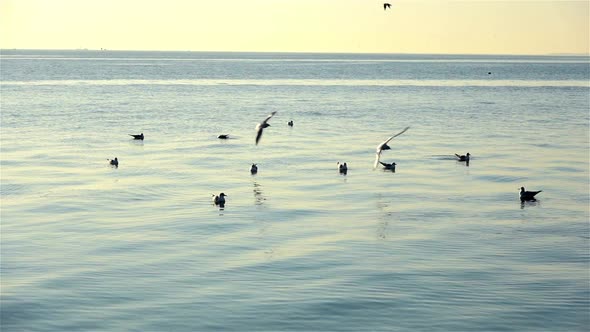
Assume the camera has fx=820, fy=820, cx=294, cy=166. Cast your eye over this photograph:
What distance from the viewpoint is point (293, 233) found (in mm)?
24734

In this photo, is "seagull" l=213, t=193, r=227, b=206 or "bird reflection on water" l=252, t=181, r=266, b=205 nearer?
"seagull" l=213, t=193, r=227, b=206

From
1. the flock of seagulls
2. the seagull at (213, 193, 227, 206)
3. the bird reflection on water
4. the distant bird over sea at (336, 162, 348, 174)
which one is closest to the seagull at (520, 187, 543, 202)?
the flock of seagulls

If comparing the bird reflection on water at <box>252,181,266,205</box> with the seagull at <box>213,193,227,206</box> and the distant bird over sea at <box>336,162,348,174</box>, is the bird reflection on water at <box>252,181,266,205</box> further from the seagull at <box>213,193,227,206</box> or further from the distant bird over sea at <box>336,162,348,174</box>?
the distant bird over sea at <box>336,162,348,174</box>

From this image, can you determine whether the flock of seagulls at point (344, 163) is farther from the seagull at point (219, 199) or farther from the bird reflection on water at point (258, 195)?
the bird reflection on water at point (258, 195)

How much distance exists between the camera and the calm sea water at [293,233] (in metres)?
17.8

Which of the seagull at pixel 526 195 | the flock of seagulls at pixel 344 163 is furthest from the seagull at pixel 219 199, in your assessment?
the seagull at pixel 526 195

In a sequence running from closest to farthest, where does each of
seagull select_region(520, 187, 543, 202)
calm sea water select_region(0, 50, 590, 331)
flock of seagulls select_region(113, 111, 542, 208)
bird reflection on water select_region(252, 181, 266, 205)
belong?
calm sea water select_region(0, 50, 590, 331), flock of seagulls select_region(113, 111, 542, 208), seagull select_region(520, 187, 543, 202), bird reflection on water select_region(252, 181, 266, 205)

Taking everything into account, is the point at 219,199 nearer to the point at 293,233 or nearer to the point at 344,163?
the point at 293,233

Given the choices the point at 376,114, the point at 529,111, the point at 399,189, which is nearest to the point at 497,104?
the point at 529,111

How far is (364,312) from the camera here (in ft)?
58.4

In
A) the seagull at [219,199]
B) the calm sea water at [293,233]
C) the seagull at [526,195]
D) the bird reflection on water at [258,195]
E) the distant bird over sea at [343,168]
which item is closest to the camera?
the calm sea water at [293,233]

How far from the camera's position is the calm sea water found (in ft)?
58.5

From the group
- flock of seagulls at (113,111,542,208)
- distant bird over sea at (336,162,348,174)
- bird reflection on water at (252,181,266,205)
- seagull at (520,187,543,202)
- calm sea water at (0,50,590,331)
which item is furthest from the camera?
distant bird over sea at (336,162,348,174)

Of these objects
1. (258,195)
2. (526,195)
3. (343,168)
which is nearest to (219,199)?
(258,195)
